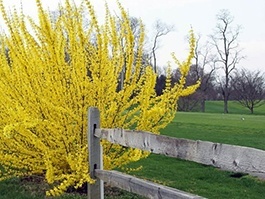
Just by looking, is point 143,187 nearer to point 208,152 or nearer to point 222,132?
point 208,152

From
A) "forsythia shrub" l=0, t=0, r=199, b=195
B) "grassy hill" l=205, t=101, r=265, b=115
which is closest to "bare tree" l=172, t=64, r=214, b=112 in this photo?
"grassy hill" l=205, t=101, r=265, b=115

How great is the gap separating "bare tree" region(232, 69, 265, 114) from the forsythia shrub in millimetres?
60314

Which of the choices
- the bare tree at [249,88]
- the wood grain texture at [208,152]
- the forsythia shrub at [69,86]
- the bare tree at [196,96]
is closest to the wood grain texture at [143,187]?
the wood grain texture at [208,152]

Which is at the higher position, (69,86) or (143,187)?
(69,86)

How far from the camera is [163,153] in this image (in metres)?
Result: 3.54

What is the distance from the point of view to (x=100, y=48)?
5953 mm

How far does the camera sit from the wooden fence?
2.72 meters

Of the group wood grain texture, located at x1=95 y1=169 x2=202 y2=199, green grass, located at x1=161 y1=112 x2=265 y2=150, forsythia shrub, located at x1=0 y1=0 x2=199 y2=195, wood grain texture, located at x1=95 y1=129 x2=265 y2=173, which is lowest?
green grass, located at x1=161 y1=112 x2=265 y2=150

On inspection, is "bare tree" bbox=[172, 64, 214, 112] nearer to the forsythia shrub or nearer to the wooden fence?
the forsythia shrub

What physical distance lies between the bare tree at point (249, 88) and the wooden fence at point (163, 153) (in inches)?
2429

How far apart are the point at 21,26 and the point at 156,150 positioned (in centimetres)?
342

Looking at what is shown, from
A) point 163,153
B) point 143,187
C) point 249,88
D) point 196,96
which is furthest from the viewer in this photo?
point 249,88

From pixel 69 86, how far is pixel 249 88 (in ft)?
200

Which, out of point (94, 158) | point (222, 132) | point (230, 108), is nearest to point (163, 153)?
point (94, 158)
